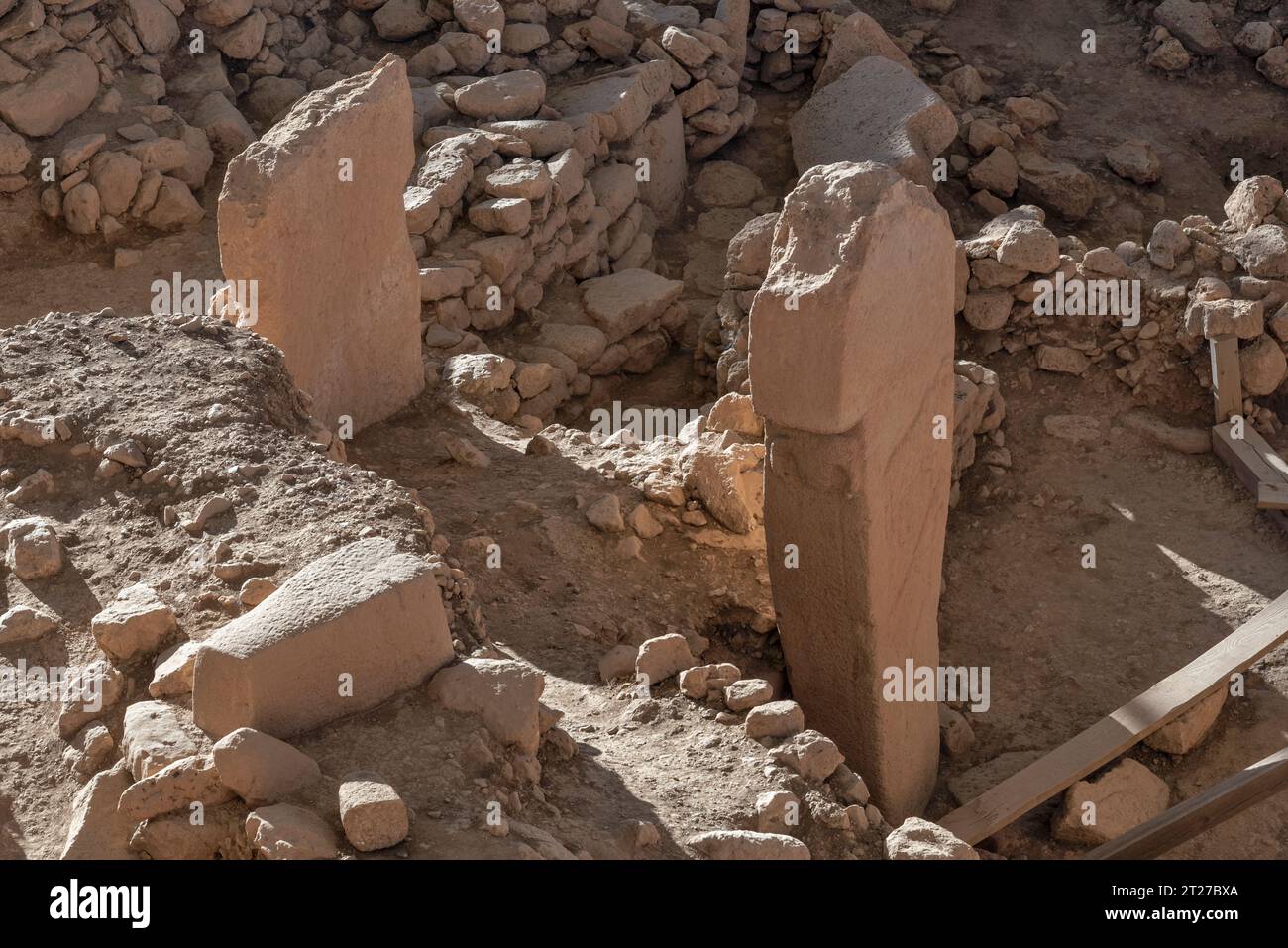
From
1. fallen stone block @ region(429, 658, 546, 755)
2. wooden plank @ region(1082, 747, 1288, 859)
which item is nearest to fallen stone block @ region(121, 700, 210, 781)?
fallen stone block @ region(429, 658, 546, 755)

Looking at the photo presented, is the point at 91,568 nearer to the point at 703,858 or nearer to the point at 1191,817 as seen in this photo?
the point at 703,858

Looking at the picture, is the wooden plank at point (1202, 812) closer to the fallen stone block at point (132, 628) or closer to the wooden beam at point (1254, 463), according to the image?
the wooden beam at point (1254, 463)

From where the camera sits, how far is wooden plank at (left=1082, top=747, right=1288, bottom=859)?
473cm

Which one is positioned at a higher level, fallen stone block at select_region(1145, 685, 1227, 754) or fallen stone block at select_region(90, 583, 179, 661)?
fallen stone block at select_region(90, 583, 179, 661)

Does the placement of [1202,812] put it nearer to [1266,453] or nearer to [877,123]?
[1266,453]

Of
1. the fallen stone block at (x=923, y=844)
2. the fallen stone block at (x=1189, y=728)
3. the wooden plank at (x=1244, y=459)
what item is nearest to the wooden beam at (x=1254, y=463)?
the wooden plank at (x=1244, y=459)

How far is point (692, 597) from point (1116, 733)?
1662mm

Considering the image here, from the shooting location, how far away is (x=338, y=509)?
13.8ft

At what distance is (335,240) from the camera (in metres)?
5.56

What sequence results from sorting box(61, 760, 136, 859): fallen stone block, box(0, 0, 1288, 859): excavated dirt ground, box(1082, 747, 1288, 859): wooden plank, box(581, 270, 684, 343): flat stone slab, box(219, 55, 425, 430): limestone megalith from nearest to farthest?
1. box(61, 760, 136, 859): fallen stone block
2. box(0, 0, 1288, 859): excavated dirt ground
3. box(1082, 747, 1288, 859): wooden plank
4. box(219, 55, 425, 430): limestone megalith
5. box(581, 270, 684, 343): flat stone slab

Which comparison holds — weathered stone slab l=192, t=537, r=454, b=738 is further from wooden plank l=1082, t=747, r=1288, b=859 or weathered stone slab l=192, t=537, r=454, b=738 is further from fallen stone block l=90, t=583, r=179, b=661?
wooden plank l=1082, t=747, r=1288, b=859

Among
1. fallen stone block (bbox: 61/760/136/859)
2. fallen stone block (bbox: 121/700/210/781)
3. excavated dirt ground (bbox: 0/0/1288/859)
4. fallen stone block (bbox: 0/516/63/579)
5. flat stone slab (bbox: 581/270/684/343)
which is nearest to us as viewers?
fallen stone block (bbox: 61/760/136/859)

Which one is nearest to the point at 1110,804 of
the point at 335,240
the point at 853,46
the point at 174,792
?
the point at 174,792

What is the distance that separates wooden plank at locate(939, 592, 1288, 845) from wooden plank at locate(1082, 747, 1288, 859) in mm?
314
